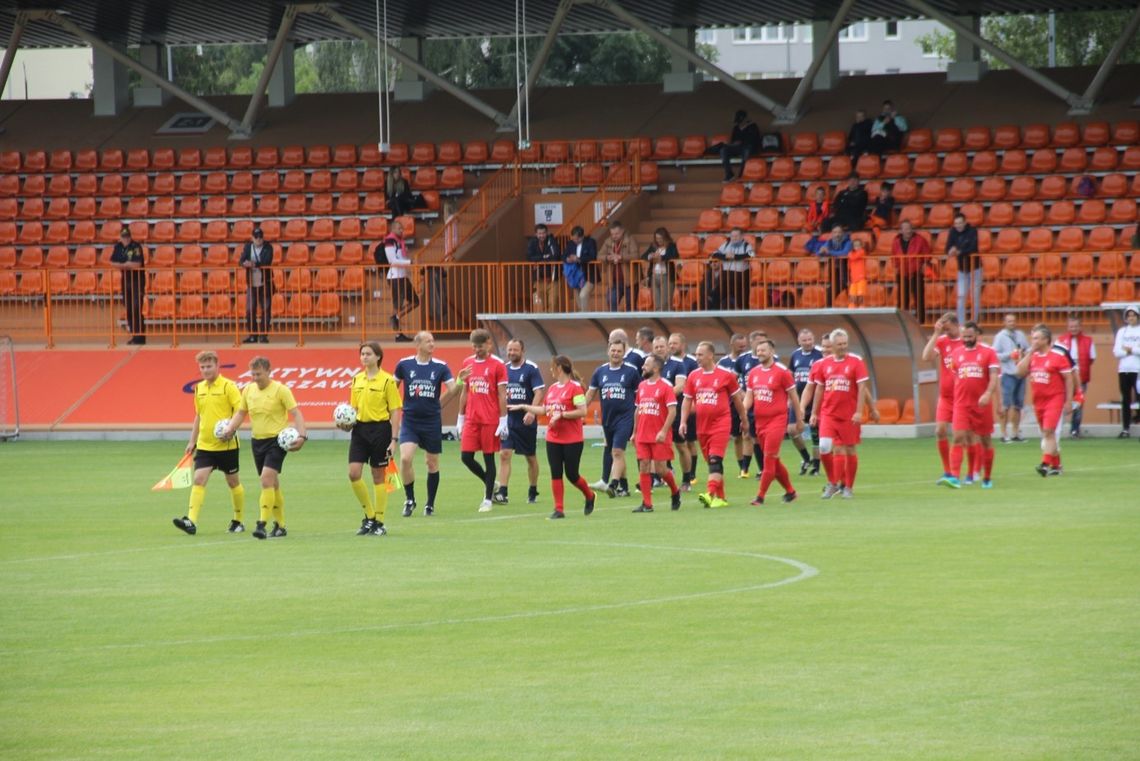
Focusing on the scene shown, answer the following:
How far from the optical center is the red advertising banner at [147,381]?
32.7 meters

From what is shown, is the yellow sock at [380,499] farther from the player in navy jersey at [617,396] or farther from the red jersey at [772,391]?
the red jersey at [772,391]

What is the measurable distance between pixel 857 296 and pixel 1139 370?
5014 mm

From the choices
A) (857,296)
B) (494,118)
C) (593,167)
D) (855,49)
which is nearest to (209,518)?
(857,296)

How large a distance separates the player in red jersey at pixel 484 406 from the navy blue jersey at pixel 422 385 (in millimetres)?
348

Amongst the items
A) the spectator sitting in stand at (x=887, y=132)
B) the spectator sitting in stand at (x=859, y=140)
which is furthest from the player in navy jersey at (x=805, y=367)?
the spectator sitting in stand at (x=887, y=132)

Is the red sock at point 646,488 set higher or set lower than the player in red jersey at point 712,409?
lower

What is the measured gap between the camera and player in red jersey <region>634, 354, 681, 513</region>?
18750mm

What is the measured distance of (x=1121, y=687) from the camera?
929cm

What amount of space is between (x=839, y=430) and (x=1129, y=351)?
34.3 feet

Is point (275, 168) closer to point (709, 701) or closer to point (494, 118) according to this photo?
point (494, 118)

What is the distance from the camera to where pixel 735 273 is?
32344 millimetres

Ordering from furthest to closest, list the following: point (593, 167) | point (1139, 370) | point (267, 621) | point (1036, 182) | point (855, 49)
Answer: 1. point (855, 49)
2. point (593, 167)
3. point (1036, 182)
4. point (1139, 370)
5. point (267, 621)

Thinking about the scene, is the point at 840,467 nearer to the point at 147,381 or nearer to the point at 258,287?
the point at 258,287

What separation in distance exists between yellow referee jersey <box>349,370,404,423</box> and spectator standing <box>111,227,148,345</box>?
726 inches
